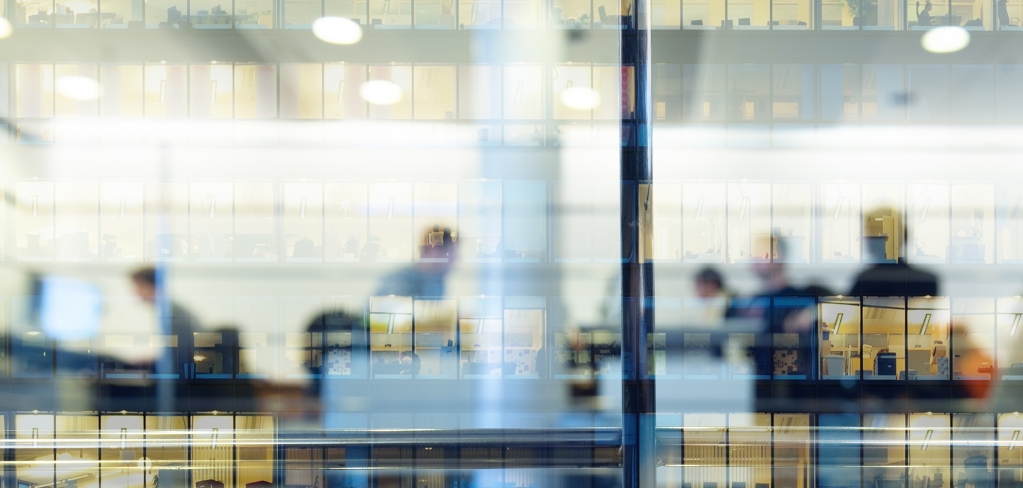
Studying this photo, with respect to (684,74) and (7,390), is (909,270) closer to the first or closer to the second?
(684,74)

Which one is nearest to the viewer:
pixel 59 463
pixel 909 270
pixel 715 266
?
pixel 59 463

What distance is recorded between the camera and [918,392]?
100 inches

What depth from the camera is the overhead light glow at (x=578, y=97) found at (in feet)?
7.30

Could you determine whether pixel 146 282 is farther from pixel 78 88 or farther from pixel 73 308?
pixel 78 88

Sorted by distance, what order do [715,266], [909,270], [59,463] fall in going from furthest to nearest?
[909,270]
[715,266]
[59,463]

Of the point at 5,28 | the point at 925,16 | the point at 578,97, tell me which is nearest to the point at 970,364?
the point at 925,16

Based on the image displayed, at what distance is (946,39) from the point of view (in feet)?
8.42

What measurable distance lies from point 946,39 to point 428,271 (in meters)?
2.79

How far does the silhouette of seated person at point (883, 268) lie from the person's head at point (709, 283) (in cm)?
74

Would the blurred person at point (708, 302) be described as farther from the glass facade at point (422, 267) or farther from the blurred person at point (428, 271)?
the blurred person at point (428, 271)

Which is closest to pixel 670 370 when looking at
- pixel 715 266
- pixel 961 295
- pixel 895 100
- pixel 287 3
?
pixel 715 266

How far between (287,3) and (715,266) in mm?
2252

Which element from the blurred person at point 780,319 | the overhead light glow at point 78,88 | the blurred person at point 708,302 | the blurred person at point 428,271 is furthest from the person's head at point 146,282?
the blurred person at point 780,319

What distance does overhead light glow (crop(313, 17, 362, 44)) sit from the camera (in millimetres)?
2312
